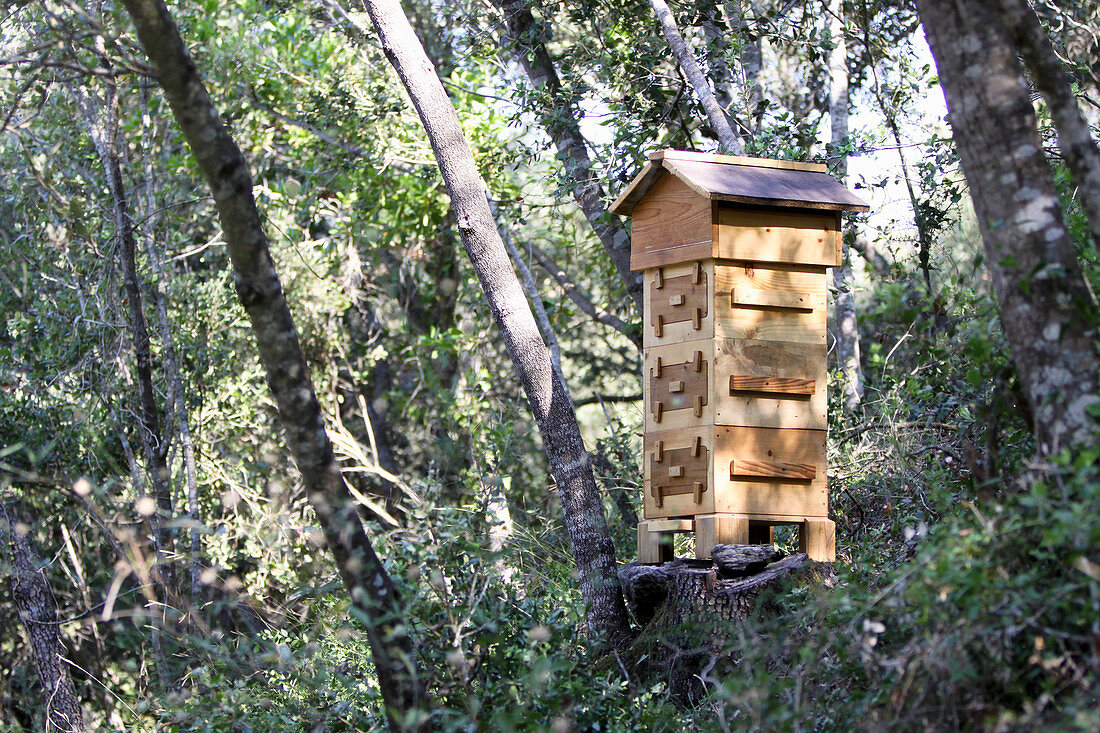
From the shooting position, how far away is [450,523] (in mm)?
4145

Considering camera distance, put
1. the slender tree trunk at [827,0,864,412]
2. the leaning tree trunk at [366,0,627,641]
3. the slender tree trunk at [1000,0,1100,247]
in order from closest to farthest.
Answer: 1. the slender tree trunk at [1000,0,1100,247]
2. the leaning tree trunk at [366,0,627,641]
3. the slender tree trunk at [827,0,864,412]

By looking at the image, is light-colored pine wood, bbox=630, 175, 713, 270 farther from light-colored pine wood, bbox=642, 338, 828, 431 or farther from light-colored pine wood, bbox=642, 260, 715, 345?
light-colored pine wood, bbox=642, 338, 828, 431

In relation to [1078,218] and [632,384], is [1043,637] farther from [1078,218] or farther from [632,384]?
[632,384]

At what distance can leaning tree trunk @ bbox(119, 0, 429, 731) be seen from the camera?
3371mm

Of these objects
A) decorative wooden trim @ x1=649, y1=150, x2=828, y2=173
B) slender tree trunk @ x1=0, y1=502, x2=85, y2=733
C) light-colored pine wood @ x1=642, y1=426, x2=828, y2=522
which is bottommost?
slender tree trunk @ x1=0, y1=502, x2=85, y2=733

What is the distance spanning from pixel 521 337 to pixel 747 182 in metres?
1.50

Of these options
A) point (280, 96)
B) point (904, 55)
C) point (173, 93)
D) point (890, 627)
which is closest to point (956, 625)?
point (890, 627)

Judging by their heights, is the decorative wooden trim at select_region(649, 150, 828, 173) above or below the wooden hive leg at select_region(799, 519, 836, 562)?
above

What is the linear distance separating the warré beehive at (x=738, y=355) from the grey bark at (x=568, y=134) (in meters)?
3.21

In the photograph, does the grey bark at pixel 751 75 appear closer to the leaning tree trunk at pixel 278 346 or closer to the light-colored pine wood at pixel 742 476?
the light-colored pine wood at pixel 742 476

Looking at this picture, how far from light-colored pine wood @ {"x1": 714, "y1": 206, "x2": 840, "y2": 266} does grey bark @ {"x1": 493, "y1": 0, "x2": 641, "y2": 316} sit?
3244 millimetres

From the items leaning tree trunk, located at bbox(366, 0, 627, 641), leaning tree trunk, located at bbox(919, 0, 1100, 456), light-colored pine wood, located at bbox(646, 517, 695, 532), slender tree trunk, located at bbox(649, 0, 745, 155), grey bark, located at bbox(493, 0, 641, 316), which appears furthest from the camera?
grey bark, located at bbox(493, 0, 641, 316)

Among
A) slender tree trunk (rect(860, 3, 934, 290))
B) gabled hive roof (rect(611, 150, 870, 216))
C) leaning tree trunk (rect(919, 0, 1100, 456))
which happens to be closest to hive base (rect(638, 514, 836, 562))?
gabled hive roof (rect(611, 150, 870, 216))

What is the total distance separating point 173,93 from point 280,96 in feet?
26.2
